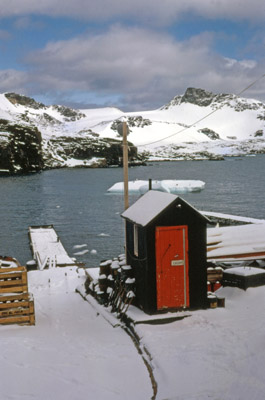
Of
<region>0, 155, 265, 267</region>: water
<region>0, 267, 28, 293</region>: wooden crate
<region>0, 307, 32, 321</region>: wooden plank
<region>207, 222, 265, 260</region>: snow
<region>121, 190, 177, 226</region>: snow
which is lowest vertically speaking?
<region>0, 155, 265, 267</region>: water

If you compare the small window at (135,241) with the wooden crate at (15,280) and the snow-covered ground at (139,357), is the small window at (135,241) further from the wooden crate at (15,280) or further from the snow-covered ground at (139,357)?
the wooden crate at (15,280)

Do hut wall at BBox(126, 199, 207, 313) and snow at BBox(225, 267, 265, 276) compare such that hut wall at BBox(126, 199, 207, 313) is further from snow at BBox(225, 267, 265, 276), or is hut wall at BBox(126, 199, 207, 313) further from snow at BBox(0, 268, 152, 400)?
snow at BBox(225, 267, 265, 276)

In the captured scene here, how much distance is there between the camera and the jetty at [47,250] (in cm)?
3403

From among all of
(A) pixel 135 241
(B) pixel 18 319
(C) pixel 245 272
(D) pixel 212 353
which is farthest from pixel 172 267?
(B) pixel 18 319

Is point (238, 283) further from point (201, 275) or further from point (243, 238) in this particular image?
point (243, 238)

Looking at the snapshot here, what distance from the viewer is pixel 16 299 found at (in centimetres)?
1388

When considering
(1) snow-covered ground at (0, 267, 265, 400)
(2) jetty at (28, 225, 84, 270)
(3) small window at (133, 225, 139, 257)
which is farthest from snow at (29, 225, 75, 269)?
(1) snow-covered ground at (0, 267, 265, 400)

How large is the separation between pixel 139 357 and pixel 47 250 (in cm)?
2999

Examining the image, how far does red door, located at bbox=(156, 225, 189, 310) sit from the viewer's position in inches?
561

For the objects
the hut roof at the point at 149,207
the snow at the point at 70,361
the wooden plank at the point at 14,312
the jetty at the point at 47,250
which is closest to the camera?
the snow at the point at 70,361

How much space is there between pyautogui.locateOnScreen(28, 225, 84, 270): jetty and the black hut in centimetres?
1844

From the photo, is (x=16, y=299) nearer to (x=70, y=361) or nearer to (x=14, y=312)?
(x=14, y=312)

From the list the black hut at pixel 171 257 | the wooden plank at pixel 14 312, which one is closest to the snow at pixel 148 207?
the black hut at pixel 171 257

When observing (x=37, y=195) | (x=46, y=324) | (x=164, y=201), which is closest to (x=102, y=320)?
(x=46, y=324)
